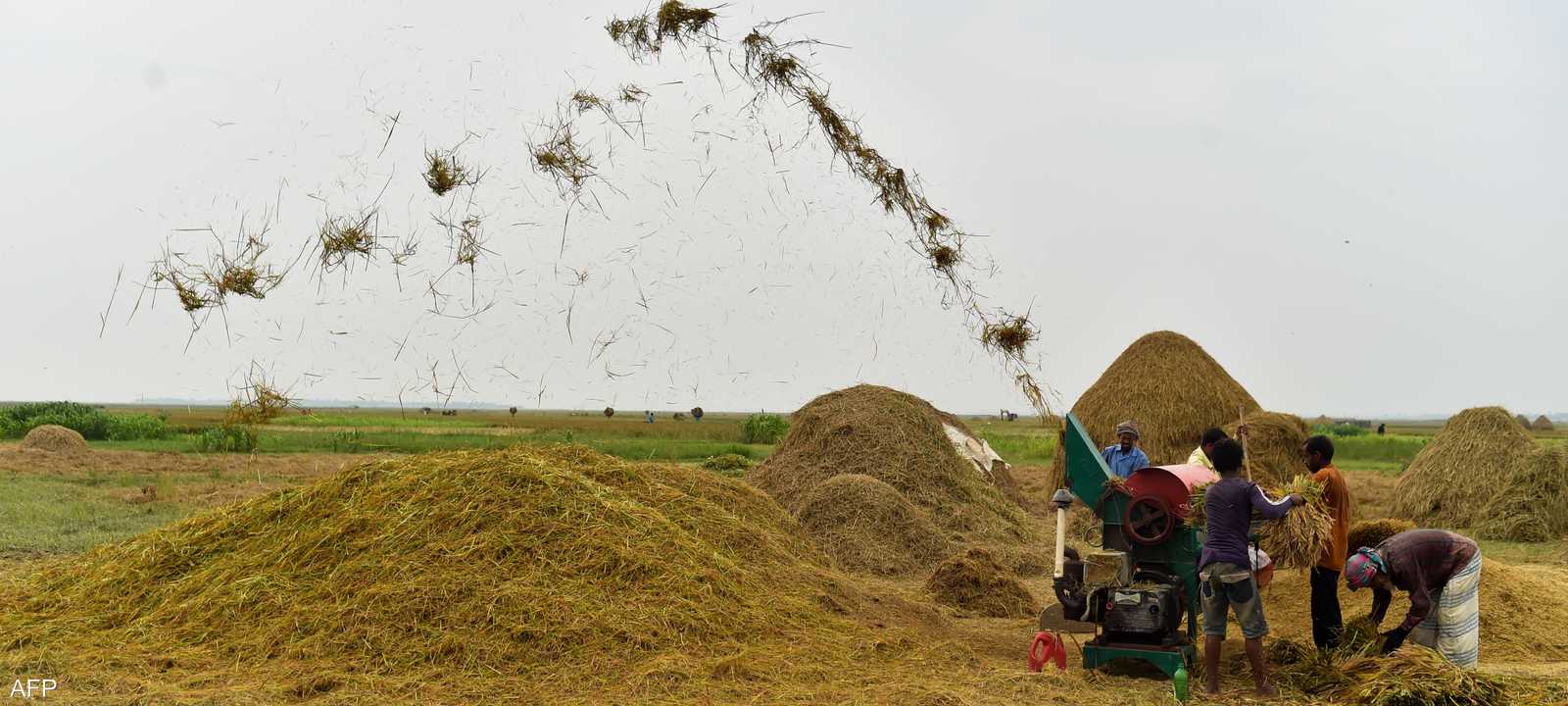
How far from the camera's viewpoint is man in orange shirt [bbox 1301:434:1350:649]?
231 inches

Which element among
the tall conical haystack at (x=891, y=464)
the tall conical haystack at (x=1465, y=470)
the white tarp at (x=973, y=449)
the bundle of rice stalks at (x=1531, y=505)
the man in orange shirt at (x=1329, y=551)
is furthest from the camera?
the white tarp at (x=973, y=449)

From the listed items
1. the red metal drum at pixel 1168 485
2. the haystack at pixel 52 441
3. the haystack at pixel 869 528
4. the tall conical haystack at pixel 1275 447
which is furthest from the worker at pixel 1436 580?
the haystack at pixel 52 441

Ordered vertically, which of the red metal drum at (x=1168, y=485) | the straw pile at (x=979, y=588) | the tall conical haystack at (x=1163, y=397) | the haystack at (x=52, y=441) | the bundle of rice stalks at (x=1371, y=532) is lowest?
the straw pile at (x=979, y=588)

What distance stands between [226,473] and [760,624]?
14.8 metres

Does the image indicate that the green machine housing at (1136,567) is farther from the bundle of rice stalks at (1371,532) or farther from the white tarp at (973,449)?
the white tarp at (973,449)

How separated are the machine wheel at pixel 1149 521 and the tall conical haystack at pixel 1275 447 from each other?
26.2 feet

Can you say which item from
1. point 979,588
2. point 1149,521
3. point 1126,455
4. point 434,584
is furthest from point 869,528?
point 434,584

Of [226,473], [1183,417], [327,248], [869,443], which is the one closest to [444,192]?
[327,248]

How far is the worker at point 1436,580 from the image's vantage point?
5.50m

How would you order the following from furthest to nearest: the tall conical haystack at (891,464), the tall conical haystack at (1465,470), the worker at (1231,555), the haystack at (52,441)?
1. the haystack at (52,441)
2. the tall conical haystack at (1465,470)
3. the tall conical haystack at (891,464)
4. the worker at (1231,555)

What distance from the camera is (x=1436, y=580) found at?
5.55 m

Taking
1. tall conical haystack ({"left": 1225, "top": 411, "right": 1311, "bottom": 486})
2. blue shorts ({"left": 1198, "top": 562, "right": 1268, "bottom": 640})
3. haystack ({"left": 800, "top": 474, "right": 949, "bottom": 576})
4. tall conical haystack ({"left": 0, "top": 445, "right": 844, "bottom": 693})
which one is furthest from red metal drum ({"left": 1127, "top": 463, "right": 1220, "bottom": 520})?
tall conical haystack ({"left": 1225, "top": 411, "right": 1311, "bottom": 486})

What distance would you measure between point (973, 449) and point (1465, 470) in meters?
6.37

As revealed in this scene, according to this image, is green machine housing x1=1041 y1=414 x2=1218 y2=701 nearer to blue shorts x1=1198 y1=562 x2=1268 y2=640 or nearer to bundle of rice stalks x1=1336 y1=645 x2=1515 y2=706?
blue shorts x1=1198 y1=562 x2=1268 y2=640
